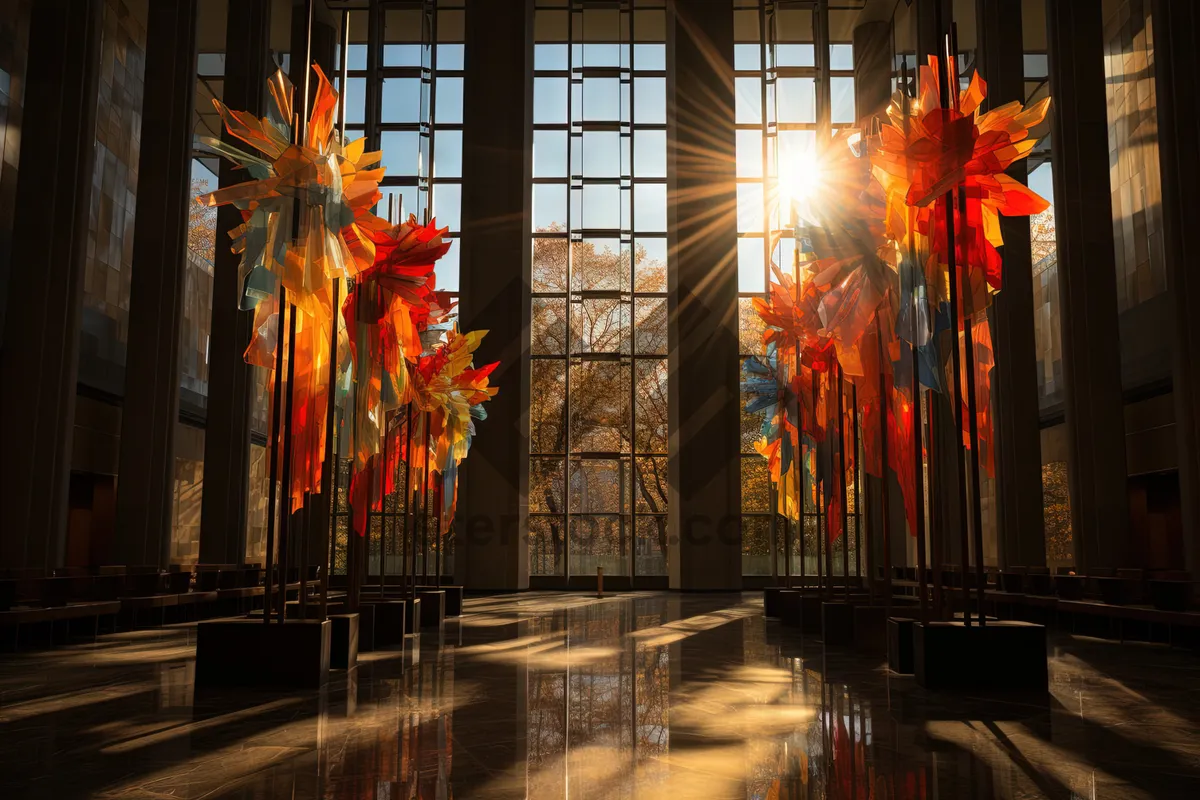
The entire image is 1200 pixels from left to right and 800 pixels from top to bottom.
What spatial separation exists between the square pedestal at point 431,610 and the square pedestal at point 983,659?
7420 mm

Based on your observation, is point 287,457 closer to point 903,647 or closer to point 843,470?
point 903,647

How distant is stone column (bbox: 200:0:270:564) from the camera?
20.1 meters

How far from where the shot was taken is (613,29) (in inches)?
1011

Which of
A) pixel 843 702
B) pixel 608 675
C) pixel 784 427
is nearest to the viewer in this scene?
pixel 843 702

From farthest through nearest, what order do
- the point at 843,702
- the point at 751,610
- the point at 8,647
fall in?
the point at 751,610 < the point at 8,647 < the point at 843,702

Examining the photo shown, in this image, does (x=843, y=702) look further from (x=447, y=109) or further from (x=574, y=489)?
(x=447, y=109)

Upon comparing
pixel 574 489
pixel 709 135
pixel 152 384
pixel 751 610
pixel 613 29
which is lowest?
pixel 751 610

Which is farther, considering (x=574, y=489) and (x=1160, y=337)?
(x=574, y=489)

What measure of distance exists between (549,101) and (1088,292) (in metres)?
14.6

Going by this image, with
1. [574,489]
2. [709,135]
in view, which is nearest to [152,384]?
[574,489]

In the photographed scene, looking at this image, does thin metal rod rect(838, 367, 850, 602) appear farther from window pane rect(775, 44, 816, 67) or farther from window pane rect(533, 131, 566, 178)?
window pane rect(775, 44, 816, 67)

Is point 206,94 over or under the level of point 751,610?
over

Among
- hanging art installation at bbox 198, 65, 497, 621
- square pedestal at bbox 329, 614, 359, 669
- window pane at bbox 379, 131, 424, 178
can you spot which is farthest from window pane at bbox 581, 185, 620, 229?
square pedestal at bbox 329, 614, 359, 669

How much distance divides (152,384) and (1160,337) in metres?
18.2
